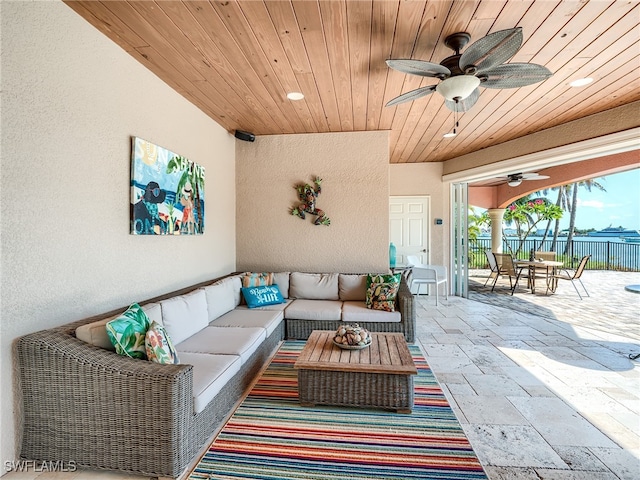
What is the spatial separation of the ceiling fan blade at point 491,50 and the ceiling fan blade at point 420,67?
13 centimetres

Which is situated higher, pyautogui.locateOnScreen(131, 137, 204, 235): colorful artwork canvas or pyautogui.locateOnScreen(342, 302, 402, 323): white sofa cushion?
pyautogui.locateOnScreen(131, 137, 204, 235): colorful artwork canvas

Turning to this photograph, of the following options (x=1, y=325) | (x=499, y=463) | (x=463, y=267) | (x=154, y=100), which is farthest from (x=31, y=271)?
(x=463, y=267)

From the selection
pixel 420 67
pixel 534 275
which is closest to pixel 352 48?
pixel 420 67

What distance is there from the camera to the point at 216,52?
249 centimetres

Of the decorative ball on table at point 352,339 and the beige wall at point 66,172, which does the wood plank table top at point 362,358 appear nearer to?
the decorative ball on table at point 352,339

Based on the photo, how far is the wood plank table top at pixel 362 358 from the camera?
228 centimetres

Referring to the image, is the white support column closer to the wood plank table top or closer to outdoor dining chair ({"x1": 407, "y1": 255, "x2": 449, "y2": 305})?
outdoor dining chair ({"x1": 407, "y1": 255, "x2": 449, "y2": 305})

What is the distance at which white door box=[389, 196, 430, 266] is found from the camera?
6746 millimetres

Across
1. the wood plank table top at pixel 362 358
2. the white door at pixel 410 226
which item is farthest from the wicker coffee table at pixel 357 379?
the white door at pixel 410 226

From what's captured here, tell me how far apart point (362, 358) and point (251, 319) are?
1419mm

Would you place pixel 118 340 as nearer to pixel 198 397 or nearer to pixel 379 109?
pixel 198 397

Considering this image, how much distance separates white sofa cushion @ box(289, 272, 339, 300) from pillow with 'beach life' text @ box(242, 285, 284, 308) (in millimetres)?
316

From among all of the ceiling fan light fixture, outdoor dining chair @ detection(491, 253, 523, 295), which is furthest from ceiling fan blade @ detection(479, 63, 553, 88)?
outdoor dining chair @ detection(491, 253, 523, 295)

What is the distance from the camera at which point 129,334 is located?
6.22 feet
